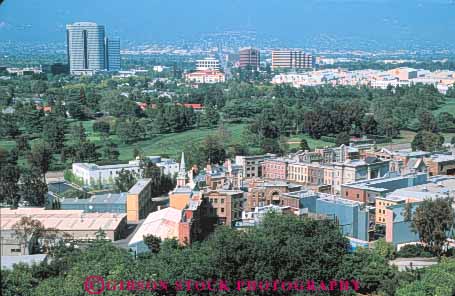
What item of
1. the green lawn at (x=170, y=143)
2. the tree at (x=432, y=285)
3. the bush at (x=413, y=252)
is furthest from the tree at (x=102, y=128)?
the tree at (x=432, y=285)

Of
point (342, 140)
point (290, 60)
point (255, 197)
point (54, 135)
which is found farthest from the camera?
point (290, 60)

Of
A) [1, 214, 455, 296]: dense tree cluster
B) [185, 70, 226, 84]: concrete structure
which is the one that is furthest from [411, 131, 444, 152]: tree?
[185, 70, 226, 84]: concrete structure

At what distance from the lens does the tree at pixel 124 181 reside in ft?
24.8

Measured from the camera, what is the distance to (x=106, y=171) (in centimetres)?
820

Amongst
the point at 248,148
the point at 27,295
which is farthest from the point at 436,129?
the point at 27,295

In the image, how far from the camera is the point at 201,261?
3.87 metres

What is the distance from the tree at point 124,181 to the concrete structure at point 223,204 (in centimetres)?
180

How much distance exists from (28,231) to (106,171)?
3.29 metres

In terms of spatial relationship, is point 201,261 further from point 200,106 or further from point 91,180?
point 200,106

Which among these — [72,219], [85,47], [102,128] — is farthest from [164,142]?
[85,47]

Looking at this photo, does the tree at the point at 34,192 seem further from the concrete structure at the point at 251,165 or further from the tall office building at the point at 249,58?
the tall office building at the point at 249,58

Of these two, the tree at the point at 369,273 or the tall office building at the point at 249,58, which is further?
the tall office building at the point at 249,58

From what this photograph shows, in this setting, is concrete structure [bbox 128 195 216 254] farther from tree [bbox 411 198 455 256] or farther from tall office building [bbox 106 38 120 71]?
tall office building [bbox 106 38 120 71]

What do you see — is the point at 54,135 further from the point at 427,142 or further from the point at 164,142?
the point at 427,142
